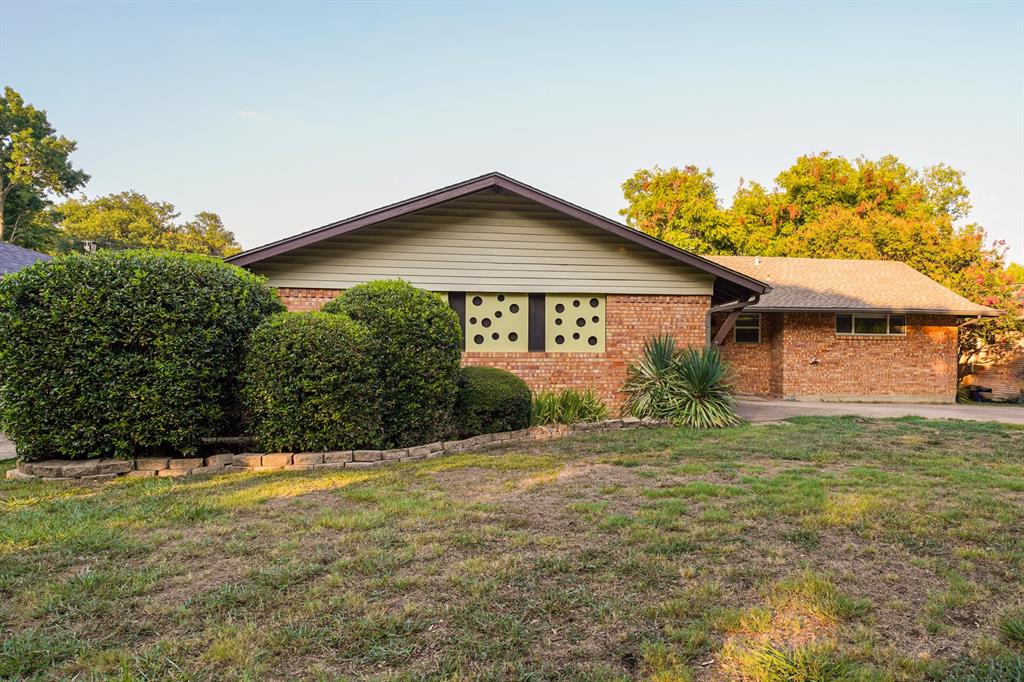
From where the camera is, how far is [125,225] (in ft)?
145

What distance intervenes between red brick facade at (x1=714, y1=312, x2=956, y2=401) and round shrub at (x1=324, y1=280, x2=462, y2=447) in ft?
36.1

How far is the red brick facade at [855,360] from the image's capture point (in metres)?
15.1

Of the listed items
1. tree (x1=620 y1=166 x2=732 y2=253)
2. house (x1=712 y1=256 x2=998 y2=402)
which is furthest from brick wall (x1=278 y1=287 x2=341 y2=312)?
tree (x1=620 y1=166 x2=732 y2=253)

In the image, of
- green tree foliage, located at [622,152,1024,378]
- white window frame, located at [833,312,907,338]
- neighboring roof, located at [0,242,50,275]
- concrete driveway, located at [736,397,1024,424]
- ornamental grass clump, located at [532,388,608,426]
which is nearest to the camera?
ornamental grass clump, located at [532,388,608,426]

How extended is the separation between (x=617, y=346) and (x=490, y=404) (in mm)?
3993

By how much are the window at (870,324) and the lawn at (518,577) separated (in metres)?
11.2

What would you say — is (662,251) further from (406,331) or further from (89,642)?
(89,642)

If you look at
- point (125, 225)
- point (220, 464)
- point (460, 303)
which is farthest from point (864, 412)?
point (125, 225)

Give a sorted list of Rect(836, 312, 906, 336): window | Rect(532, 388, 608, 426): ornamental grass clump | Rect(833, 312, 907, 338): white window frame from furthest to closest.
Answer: Rect(836, 312, 906, 336): window, Rect(833, 312, 907, 338): white window frame, Rect(532, 388, 608, 426): ornamental grass clump

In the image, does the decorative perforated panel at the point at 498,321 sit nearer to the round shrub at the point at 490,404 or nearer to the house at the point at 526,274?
the house at the point at 526,274

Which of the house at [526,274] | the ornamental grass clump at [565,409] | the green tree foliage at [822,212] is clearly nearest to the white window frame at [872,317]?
the house at [526,274]

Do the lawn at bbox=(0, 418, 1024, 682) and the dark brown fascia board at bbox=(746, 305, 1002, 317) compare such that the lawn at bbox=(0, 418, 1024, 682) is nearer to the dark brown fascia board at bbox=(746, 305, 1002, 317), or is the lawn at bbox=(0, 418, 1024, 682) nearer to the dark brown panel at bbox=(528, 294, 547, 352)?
the dark brown panel at bbox=(528, 294, 547, 352)

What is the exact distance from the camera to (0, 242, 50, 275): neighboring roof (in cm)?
1300

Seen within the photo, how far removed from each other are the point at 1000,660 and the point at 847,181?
33.9m
